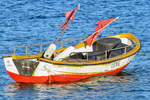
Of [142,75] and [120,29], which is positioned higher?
[120,29]

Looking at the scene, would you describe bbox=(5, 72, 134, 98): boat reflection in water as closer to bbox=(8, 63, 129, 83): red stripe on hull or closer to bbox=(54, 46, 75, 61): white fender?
bbox=(8, 63, 129, 83): red stripe on hull

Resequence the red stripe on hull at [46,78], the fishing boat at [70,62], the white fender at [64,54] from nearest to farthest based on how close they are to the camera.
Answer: the fishing boat at [70,62], the red stripe on hull at [46,78], the white fender at [64,54]

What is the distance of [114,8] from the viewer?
67.9 metres

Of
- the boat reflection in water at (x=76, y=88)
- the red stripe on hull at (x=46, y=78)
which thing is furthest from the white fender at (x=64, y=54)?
the boat reflection in water at (x=76, y=88)

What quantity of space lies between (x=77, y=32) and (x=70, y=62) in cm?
1829

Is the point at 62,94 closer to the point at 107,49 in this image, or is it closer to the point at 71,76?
the point at 71,76

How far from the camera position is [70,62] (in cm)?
3747

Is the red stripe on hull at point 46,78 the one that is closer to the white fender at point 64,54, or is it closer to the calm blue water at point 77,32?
the calm blue water at point 77,32

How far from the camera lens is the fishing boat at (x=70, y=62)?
3688 cm

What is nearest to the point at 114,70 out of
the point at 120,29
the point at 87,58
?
the point at 87,58

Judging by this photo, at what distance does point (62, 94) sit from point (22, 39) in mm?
17969

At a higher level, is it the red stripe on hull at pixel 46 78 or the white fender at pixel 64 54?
the white fender at pixel 64 54

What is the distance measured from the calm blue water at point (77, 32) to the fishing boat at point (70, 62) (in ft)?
2.36

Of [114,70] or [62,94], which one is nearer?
[62,94]
